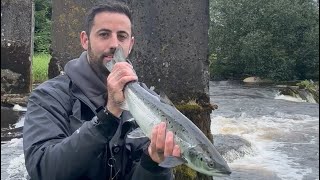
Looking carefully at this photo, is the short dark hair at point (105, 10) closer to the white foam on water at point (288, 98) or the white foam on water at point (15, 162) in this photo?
the white foam on water at point (15, 162)

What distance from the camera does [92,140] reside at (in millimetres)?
3174

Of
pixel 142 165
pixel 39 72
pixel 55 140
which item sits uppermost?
pixel 55 140

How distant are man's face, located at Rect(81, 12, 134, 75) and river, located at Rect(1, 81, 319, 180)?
6865 mm

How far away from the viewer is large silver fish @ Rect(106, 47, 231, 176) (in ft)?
9.18

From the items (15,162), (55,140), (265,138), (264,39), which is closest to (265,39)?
(264,39)

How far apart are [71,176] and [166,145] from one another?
0.63 meters

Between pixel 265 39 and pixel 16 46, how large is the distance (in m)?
20.3

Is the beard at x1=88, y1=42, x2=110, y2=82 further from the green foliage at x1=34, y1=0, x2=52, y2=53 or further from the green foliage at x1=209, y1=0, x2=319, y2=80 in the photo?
the green foliage at x1=34, y1=0, x2=52, y2=53

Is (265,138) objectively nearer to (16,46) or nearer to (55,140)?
(16,46)

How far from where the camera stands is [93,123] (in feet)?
10.5

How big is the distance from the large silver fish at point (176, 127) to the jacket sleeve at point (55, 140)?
0.26 m

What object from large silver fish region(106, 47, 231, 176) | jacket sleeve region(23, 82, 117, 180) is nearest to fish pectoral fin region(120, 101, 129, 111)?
large silver fish region(106, 47, 231, 176)

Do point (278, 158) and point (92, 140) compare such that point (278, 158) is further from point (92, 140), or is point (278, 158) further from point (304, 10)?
point (304, 10)

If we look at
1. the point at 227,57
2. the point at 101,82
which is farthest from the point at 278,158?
the point at 227,57
